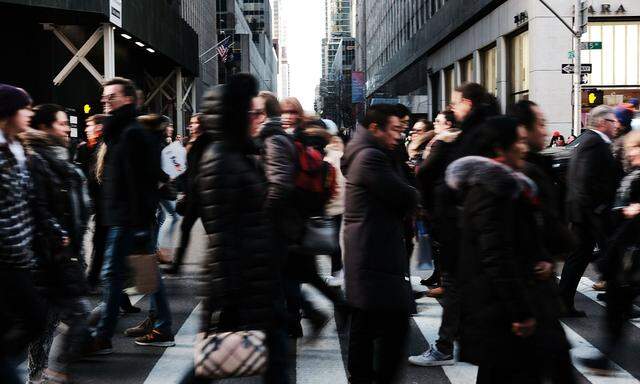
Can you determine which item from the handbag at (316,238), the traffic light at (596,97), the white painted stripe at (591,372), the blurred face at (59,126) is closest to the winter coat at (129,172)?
the blurred face at (59,126)

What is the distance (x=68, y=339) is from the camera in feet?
15.7

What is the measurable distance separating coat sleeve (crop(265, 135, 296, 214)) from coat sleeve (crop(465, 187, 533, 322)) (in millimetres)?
1991

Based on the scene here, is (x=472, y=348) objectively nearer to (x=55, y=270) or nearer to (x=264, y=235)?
(x=264, y=235)

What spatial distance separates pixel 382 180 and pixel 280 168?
1.15 m

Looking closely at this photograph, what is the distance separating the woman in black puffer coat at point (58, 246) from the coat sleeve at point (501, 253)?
2412 millimetres

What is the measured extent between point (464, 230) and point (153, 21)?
113ft

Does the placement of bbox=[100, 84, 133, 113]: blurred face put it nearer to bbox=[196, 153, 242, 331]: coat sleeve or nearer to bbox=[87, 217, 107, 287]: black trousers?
bbox=[87, 217, 107, 287]: black trousers

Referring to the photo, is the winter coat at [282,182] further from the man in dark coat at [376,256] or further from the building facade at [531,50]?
the building facade at [531,50]

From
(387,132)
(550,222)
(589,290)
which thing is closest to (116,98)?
(387,132)

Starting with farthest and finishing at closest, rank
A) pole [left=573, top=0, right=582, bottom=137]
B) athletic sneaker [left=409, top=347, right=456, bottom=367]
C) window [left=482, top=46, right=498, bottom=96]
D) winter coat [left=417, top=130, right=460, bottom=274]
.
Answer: window [left=482, top=46, right=498, bottom=96] < pole [left=573, top=0, right=582, bottom=137] < athletic sneaker [left=409, top=347, right=456, bottom=367] < winter coat [left=417, top=130, right=460, bottom=274]

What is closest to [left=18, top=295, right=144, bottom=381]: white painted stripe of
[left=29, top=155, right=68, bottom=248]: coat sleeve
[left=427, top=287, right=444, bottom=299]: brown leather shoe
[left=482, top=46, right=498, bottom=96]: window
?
[left=29, top=155, right=68, bottom=248]: coat sleeve

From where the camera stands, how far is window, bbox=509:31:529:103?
32.2 meters

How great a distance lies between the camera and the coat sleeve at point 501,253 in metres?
3.57

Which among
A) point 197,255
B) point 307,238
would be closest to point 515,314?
point 307,238
